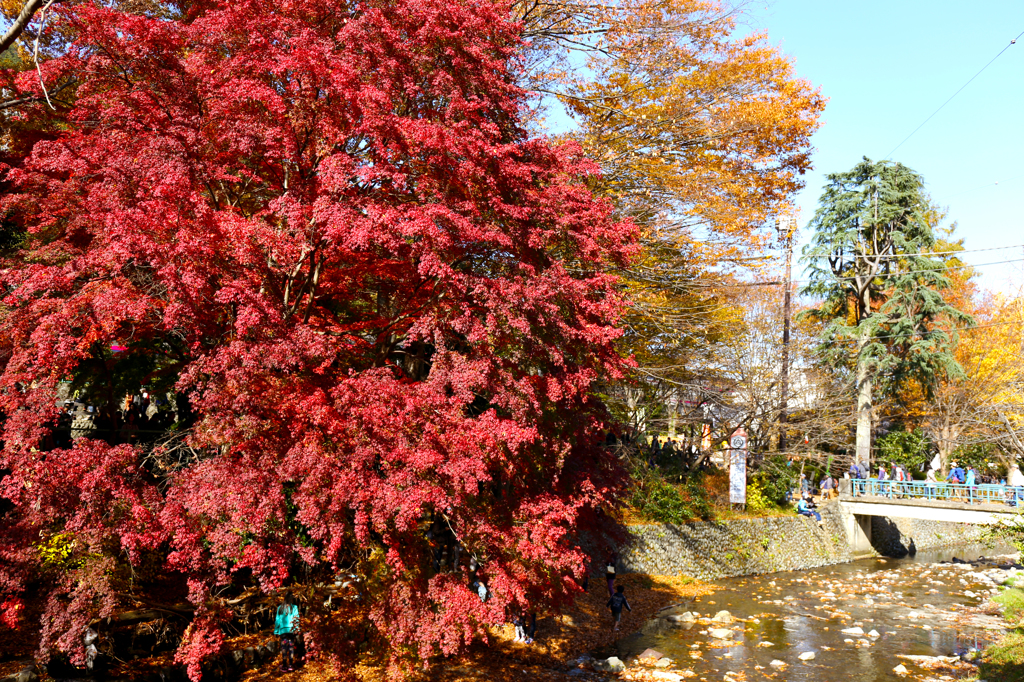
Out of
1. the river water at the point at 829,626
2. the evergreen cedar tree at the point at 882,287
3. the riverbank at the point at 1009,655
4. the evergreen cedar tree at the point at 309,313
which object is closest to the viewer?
the evergreen cedar tree at the point at 309,313

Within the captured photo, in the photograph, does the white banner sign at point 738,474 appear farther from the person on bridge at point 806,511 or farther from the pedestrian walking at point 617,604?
the pedestrian walking at point 617,604

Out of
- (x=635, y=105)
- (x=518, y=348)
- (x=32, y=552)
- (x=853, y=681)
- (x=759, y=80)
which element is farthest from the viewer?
(x=759, y=80)

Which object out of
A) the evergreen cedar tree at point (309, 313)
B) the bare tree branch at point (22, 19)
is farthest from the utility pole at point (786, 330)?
the bare tree branch at point (22, 19)

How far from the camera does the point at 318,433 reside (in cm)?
797

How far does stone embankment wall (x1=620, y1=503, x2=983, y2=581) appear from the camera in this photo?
21.2m

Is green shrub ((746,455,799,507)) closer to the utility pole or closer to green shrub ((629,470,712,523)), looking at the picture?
the utility pole

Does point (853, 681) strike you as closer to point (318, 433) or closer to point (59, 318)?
point (318, 433)

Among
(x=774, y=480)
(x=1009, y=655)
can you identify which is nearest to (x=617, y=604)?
(x=1009, y=655)

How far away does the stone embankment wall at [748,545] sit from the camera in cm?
2120

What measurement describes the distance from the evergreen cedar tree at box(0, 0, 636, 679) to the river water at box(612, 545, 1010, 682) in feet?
18.7

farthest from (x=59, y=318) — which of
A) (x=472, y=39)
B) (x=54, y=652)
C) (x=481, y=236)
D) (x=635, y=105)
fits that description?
(x=635, y=105)

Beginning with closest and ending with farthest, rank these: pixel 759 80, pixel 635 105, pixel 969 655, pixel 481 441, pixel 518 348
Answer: pixel 481 441 < pixel 518 348 < pixel 969 655 < pixel 635 105 < pixel 759 80

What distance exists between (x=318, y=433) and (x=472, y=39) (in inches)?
263

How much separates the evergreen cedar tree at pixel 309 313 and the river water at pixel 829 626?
5692 mm
